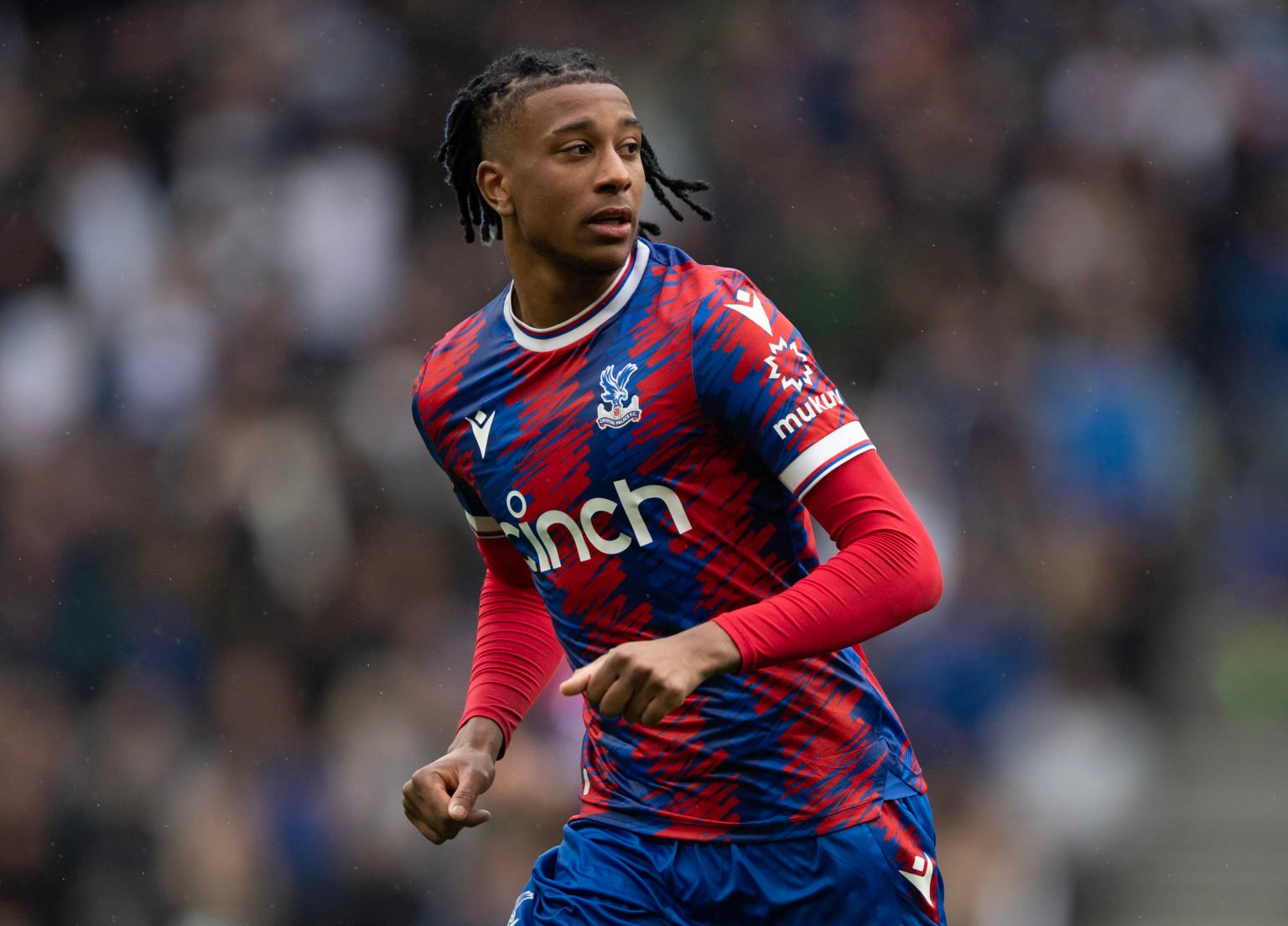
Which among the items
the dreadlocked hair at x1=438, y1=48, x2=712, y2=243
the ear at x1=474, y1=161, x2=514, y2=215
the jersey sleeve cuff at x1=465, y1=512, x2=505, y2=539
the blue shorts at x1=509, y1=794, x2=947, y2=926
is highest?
the dreadlocked hair at x1=438, y1=48, x2=712, y2=243

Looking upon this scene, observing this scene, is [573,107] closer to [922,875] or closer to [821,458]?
[821,458]

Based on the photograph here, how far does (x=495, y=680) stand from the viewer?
12.6ft

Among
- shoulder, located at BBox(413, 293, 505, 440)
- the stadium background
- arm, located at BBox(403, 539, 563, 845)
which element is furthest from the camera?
the stadium background

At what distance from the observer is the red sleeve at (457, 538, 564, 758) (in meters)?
3.79

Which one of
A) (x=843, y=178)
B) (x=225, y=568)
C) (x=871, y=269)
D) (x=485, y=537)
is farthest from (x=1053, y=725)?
(x=485, y=537)

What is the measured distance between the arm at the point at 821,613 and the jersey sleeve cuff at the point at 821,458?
0.01 metres

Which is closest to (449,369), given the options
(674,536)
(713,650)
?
(674,536)

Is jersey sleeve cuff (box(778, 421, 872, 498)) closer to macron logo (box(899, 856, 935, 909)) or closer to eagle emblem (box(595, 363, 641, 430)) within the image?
eagle emblem (box(595, 363, 641, 430))

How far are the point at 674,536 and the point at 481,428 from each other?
49 cm

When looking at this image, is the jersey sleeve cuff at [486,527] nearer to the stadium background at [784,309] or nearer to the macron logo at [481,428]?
the macron logo at [481,428]

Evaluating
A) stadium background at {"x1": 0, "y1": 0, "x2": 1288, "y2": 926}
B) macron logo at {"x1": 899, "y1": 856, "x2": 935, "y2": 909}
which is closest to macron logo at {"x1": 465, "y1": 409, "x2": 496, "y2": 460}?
macron logo at {"x1": 899, "y1": 856, "x2": 935, "y2": 909}

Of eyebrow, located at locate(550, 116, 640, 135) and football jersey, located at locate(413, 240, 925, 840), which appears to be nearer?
football jersey, located at locate(413, 240, 925, 840)

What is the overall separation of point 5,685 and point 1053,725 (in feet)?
16.0

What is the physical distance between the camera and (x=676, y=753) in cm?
333
